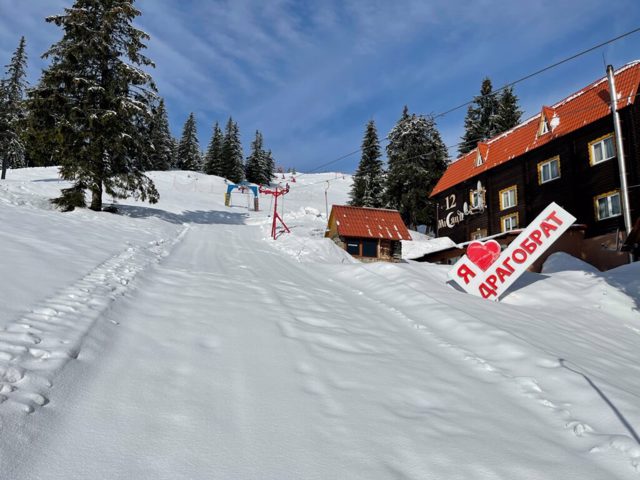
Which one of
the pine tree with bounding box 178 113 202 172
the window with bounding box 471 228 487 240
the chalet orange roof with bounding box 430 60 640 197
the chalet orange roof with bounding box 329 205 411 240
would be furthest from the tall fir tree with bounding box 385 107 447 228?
the pine tree with bounding box 178 113 202 172

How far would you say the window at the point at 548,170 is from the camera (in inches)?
1008

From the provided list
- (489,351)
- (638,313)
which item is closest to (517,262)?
(638,313)

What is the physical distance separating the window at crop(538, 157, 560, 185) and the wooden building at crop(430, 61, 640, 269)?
6 cm

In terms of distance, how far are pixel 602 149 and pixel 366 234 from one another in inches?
596

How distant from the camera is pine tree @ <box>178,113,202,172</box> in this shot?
90.2 m

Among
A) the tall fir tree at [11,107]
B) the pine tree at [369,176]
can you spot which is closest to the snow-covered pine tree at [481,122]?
the pine tree at [369,176]

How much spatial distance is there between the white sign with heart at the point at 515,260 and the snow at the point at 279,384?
10.6ft

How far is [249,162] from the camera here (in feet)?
298

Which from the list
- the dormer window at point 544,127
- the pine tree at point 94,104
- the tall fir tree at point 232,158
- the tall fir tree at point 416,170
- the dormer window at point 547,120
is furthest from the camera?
the tall fir tree at point 232,158

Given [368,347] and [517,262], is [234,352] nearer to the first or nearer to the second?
[368,347]

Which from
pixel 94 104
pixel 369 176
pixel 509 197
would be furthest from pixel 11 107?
pixel 509 197

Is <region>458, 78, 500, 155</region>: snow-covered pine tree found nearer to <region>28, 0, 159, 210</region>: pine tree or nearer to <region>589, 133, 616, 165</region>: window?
<region>589, 133, 616, 165</region>: window

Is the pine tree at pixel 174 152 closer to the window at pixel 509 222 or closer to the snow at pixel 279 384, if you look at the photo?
the window at pixel 509 222

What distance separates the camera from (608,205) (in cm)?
2228
